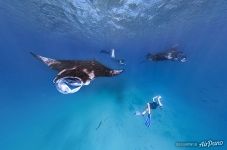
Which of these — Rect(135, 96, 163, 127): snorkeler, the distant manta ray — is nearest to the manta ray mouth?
the distant manta ray

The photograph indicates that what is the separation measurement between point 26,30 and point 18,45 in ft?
23.4

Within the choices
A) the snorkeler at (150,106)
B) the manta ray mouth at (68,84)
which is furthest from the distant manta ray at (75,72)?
the snorkeler at (150,106)

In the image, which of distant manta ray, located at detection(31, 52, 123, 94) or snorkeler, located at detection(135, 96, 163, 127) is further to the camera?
snorkeler, located at detection(135, 96, 163, 127)

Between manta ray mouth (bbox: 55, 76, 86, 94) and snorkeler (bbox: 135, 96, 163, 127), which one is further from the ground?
snorkeler (bbox: 135, 96, 163, 127)

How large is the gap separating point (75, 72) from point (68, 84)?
72cm

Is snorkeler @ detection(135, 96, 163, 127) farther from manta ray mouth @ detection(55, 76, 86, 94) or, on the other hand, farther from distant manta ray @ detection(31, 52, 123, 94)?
manta ray mouth @ detection(55, 76, 86, 94)

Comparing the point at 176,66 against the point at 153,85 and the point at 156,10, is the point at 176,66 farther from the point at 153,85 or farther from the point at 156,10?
the point at 156,10

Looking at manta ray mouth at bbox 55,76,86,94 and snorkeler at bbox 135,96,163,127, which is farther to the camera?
snorkeler at bbox 135,96,163,127

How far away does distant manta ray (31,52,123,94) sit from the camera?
214 inches

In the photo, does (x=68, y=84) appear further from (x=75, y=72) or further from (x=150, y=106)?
(x=150, y=106)

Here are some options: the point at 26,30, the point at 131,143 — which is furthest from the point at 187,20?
the point at 26,30

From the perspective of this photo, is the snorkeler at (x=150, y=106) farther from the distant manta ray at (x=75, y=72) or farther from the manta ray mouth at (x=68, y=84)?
the manta ray mouth at (x=68, y=84)

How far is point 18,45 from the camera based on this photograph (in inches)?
1193

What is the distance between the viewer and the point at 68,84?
5504 millimetres
